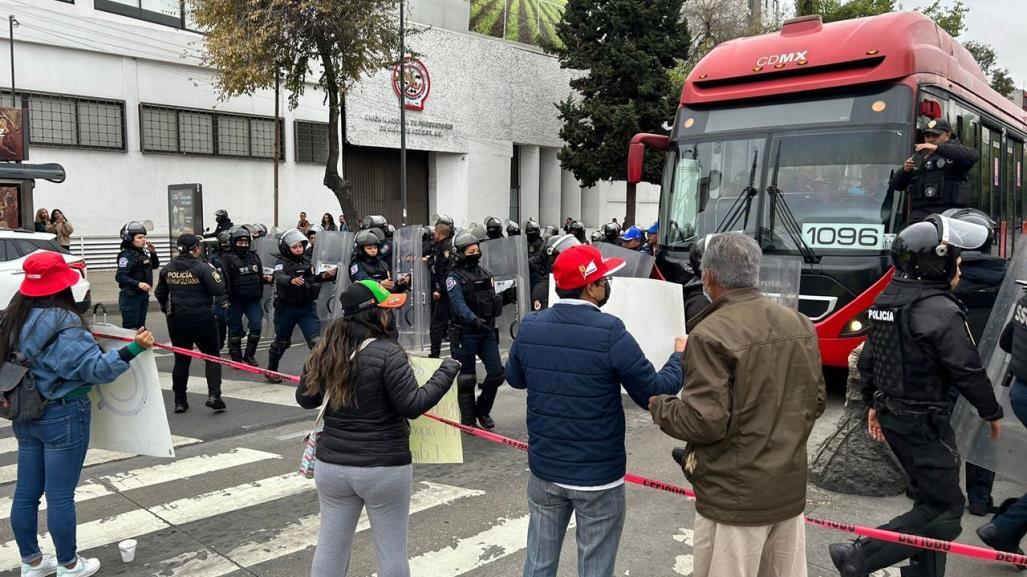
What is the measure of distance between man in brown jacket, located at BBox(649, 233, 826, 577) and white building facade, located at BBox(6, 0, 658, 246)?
2148 centimetres

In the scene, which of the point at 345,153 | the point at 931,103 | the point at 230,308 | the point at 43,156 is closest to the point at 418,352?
the point at 230,308

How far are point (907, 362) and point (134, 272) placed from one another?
9.48 metres

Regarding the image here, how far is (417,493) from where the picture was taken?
5.36m

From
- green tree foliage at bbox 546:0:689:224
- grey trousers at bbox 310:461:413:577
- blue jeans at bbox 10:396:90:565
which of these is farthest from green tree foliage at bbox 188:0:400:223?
grey trousers at bbox 310:461:413:577

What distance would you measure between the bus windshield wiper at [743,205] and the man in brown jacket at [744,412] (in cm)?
484


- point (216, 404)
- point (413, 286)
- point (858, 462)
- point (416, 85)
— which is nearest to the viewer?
point (858, 462)

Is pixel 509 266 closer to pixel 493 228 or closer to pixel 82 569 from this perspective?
pixel 493 228

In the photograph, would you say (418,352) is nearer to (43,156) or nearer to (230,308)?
(230,308)

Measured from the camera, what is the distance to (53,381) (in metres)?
3.85

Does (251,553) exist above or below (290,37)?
below

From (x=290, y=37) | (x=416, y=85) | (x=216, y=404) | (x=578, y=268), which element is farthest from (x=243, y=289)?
(x=416, y=85)

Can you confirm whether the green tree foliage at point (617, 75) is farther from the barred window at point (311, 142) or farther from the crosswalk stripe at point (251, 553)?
the crosswalk stripe at point (251, 553)

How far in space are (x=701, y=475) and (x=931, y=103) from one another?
5.83m

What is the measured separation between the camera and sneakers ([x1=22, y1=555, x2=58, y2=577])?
4059 mm
